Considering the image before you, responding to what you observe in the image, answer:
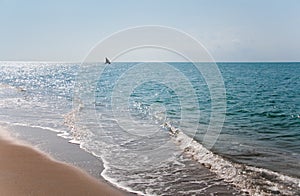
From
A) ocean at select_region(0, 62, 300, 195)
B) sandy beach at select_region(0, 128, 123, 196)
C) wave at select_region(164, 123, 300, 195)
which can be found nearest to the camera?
sandy beach at select_region(0, 128, 123, 196)

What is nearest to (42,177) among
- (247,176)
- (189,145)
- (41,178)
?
(41,178)

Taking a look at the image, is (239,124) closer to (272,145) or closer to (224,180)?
(272,145)

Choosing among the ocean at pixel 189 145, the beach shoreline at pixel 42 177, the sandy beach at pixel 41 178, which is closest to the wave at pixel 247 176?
the ocean at pixel 189 145

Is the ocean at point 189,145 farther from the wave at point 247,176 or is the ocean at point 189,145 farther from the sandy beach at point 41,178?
the sandy beach at point 41,178

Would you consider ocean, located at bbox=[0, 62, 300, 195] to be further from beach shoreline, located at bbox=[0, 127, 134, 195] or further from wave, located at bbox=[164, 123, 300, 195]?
beach shoreline, located at bbox=[0, 127, 134, 195]

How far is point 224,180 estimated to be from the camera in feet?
31.8

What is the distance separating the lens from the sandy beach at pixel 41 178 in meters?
8.38

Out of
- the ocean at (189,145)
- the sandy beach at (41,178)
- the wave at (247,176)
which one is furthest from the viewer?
the ocean at (189,145)

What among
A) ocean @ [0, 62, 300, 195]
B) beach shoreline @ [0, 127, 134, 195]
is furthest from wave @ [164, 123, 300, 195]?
beach shoreline @ [0, 127, 134, 195]

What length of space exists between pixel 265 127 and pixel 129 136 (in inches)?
307

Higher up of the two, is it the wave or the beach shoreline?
the wave

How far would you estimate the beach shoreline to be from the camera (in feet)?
27.6

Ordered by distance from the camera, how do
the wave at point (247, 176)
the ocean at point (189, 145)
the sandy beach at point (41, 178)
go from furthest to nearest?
the ocean at point (189, 145)
the wave at point (247, 176)
the sandy beach at point (41, 178)

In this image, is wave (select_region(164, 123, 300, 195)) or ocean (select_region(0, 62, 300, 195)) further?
ocean (select_region(0, 62, 300, 195))
